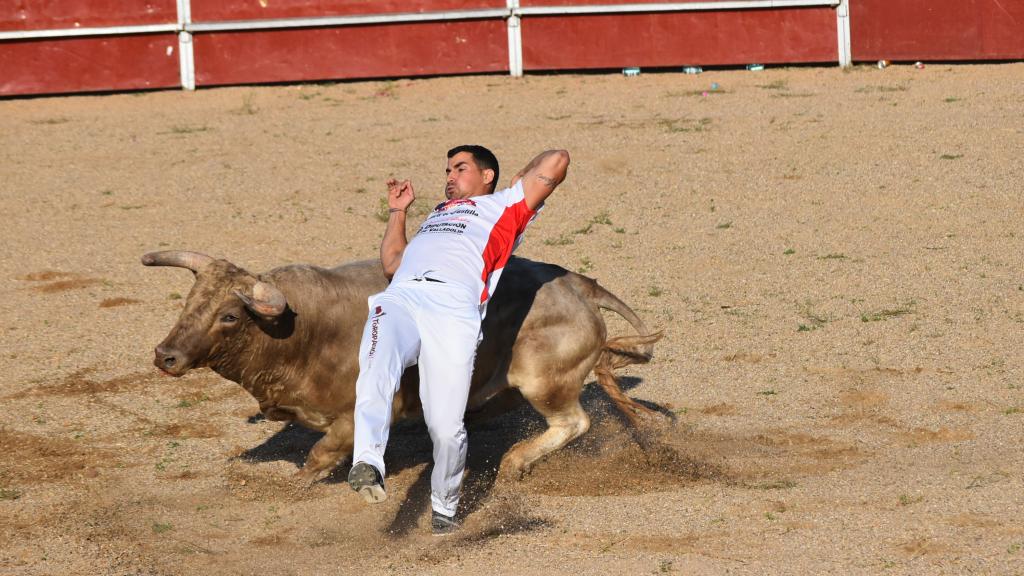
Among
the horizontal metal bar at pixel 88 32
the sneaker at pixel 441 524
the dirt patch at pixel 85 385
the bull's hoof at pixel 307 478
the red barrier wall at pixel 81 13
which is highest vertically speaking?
the red barrier wall at pixel 81 13

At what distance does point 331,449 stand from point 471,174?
1.71 metres

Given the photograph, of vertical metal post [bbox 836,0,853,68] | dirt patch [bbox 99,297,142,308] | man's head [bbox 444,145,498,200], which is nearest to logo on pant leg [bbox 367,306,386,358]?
man's head [bbox 444,145,498,200]

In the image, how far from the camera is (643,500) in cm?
737

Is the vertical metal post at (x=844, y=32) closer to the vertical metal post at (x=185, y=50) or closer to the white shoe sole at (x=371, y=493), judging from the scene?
the vertical metal post at (x=185, y=50)

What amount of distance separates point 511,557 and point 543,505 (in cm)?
90

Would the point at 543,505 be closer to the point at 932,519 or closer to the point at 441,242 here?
the point at 441,242

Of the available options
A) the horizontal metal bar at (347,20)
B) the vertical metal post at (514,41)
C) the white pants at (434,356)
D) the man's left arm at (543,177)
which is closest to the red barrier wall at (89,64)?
the horizontal metal bar at (347,20)

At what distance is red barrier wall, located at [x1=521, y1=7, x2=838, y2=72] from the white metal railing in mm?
94

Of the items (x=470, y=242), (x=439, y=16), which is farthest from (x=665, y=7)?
(x=470, y=242)

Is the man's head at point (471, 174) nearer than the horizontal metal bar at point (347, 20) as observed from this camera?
Yes

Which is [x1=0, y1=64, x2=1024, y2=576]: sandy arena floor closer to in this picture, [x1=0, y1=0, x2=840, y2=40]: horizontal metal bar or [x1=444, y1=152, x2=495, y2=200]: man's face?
[x1=0, y1=0, x2=840, y2=40]: horizontal metal bar

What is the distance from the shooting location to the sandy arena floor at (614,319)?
6.84 meters

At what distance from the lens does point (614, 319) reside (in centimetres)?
1130

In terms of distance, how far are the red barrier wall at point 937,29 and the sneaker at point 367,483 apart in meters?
13.4
